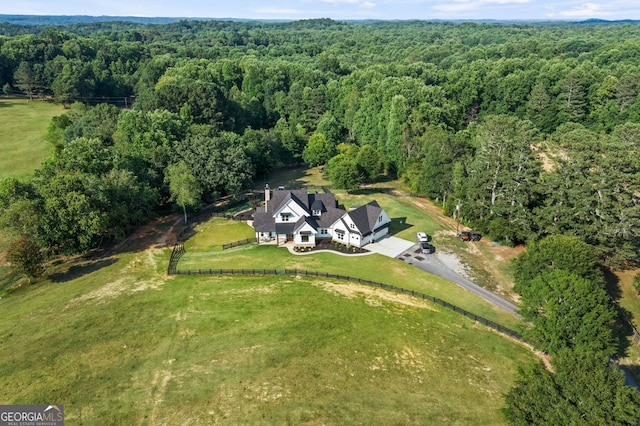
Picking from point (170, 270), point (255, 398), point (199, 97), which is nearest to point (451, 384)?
point (255, 398)

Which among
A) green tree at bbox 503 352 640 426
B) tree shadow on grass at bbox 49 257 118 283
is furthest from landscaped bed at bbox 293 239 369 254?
green tree at bbox 503 352 640 426

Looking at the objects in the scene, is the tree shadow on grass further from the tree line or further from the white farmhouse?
the tree line

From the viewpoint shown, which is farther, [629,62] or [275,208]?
[629,62]

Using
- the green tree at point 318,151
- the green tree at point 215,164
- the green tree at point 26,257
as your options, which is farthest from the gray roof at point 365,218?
the green tree at point 26,257

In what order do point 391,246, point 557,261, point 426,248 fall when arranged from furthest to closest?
point 391,246, point 426,248, point 557,261

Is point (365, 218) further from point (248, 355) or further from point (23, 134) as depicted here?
point (23, 134)

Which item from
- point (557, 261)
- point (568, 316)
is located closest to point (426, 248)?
point (557, 261)

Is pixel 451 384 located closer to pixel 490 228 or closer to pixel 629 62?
pixel 490 228
